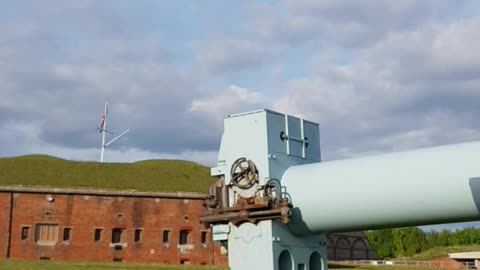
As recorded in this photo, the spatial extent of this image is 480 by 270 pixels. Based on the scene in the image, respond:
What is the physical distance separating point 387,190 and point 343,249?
5976cm

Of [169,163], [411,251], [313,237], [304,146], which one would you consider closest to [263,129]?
[304,146]

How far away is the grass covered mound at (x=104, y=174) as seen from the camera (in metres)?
46.3

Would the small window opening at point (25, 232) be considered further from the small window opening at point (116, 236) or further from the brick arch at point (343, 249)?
the brick arch at point (343, 249)

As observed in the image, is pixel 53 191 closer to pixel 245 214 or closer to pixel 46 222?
pixel 46 222

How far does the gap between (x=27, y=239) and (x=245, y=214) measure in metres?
40.8

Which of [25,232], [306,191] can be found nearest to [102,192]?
[25,232]

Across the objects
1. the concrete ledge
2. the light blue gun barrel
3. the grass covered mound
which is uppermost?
the grass covered mound

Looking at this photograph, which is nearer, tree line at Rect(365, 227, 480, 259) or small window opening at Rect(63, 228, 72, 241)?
small window opening at Rect(63, 228, 72, 241)

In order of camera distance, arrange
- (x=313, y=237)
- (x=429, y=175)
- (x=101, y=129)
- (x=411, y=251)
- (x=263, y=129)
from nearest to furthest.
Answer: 1. (x=429, y=175)
2. (x=263, y=129)
3. (x=313, y=237)
4. (x=101, y=129)
5. (x=411, y=251)

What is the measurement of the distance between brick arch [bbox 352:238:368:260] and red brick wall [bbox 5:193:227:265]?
22.0m

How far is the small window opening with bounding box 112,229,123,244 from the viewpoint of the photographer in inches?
1785

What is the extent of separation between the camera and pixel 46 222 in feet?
144

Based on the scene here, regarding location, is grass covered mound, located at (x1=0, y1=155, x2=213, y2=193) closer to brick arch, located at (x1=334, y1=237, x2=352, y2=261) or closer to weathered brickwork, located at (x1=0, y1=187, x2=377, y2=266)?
weathered brickwork, located at (x1=0, y1=187, x2=377, y2=266)

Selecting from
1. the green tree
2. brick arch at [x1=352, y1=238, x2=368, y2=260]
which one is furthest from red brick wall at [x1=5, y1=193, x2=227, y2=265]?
the green tree
